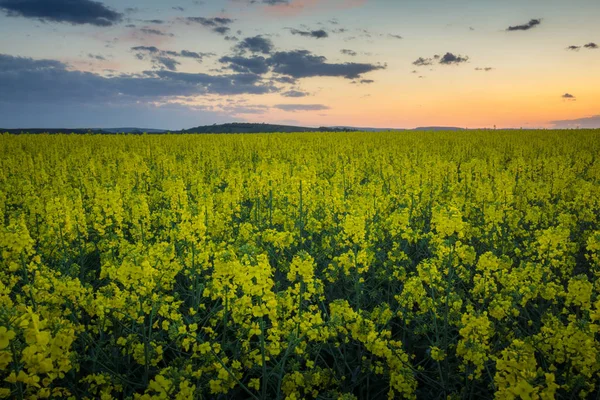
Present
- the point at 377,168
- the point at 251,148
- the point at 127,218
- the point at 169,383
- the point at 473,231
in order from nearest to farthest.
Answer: the point at 169,383
the point at 473,231
the point at 127,218
the point at 377,168
the point at 251,148

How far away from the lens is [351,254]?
195 inches

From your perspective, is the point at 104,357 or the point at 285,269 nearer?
the point at 104,357

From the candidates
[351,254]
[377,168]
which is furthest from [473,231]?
[377,168]

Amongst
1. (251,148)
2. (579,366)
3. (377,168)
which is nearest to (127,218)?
(579,366)

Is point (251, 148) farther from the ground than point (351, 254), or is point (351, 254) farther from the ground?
point (251, 148)

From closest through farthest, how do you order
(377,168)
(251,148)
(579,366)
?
1. (579,366)
2. (377,168)
3. (251,148)

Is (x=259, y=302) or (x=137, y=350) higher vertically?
(x=259, y=302)

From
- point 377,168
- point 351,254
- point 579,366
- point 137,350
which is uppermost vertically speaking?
point 377,168

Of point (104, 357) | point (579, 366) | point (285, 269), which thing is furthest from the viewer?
point (285, 269)

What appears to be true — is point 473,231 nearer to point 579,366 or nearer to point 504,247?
point 504,247

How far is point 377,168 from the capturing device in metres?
15.5

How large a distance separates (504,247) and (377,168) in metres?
9.46

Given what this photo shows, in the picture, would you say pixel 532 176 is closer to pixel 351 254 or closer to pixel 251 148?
pixel 351 254

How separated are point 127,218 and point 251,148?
1720cm
